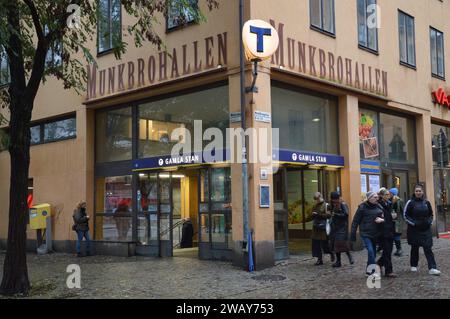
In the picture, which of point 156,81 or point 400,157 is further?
point 400,157

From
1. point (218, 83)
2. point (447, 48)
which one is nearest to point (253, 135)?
point (218, 83)

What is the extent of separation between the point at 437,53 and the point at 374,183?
6.81 metres

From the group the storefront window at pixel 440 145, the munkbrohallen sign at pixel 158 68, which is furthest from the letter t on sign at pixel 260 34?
the storefront window at pixel 440 145

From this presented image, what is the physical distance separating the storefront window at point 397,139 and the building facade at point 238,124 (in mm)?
65

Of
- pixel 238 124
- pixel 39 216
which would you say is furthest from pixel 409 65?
pixel 39 216

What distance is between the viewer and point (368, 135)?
15.8 metres

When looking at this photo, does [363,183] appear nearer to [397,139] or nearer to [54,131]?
[397,139]

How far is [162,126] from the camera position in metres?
14.4

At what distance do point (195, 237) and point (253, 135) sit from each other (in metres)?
6.88

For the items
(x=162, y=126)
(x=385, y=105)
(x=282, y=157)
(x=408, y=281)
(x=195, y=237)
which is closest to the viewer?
(x=408, y=281)

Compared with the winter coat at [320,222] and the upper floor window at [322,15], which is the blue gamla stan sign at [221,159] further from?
the upper floor window at [322,15]

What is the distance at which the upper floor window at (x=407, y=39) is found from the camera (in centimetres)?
1736
